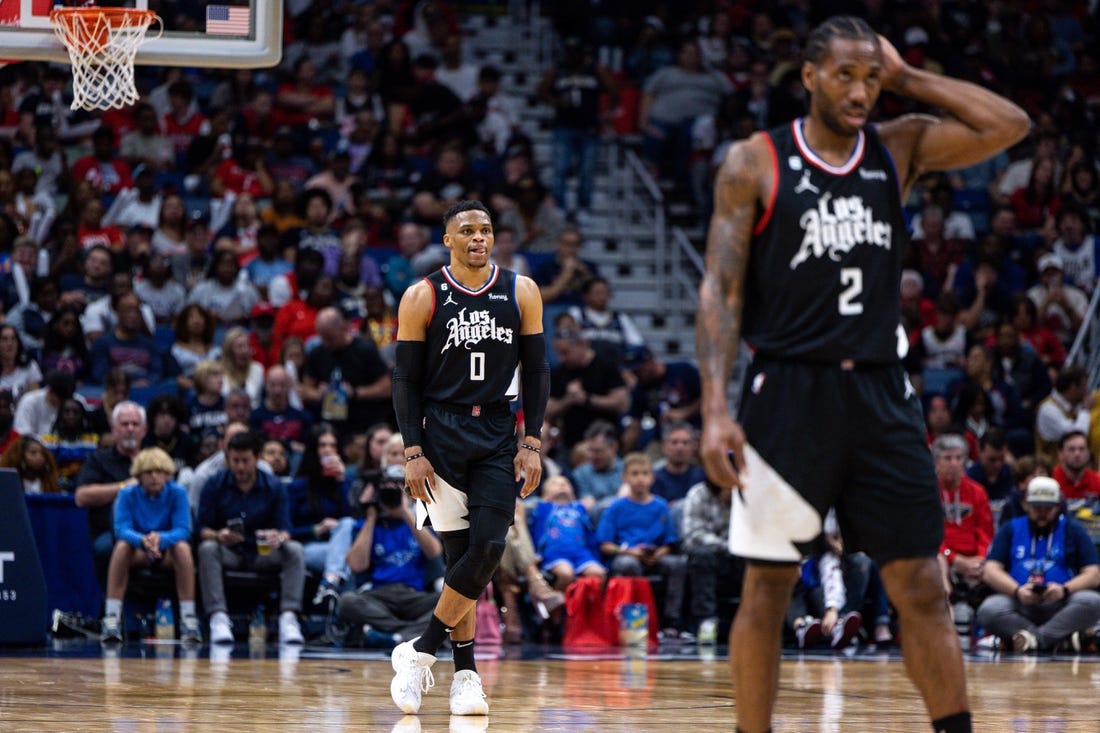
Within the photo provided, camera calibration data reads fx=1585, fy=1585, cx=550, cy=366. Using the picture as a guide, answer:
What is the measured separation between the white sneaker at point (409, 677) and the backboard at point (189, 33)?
12.5ft

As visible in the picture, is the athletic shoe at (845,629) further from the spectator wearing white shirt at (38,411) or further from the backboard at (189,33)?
the spectator wearing white shirt at (38,411)

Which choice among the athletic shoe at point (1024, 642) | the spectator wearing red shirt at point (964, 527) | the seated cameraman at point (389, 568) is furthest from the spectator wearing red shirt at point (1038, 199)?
the seated cameraman at point (389, 568)

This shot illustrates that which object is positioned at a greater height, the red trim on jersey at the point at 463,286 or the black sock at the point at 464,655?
the red trim on jersey at the point at 463,286

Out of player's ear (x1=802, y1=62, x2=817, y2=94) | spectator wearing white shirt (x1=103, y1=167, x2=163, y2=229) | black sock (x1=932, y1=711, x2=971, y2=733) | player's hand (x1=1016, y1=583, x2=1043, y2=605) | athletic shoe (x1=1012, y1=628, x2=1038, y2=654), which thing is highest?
spectator wearing white shirt (x1=103, y1=167, x2=163, y2=229)

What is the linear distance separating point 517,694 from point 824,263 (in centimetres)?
431

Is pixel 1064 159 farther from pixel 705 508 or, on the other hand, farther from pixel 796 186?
pixel 796 186

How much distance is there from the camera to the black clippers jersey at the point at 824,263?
A: 194 inches

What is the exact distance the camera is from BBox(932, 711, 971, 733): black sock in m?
4.81

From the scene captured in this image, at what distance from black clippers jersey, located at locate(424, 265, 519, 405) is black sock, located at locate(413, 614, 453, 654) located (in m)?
1.11

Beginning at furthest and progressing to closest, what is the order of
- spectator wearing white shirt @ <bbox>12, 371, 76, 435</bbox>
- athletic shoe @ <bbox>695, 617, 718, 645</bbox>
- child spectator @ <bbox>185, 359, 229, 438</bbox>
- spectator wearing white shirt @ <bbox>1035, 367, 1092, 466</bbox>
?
spectator wearing white shirt @ <bbox>1035, 367, 1092, 466</bbox> → child spectator @ <bbox>185, 359, 229, 438</bbox> → spectator wearing white shirt @ <bbox>12, 371, 76, 435</bbox> → athletic shoe @ <bbox>695, 617, 718, 645</bbox>

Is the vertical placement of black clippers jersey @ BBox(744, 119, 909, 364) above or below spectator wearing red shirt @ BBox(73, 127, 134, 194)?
below

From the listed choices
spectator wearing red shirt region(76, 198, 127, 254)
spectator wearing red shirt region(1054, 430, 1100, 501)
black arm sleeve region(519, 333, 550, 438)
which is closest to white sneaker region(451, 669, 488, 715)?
black arm sleeve region(519, 333, 550, 438)

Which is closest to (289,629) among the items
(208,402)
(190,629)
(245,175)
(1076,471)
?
(190,629)

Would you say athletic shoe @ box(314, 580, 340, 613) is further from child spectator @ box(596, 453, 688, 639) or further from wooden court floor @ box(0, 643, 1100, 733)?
child spectator @ box(596, 453, 688, 639)
